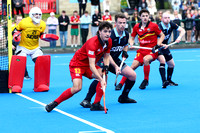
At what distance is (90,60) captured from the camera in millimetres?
8195

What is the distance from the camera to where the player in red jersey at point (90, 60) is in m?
8.16

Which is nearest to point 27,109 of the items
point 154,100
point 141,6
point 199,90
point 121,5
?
point 154,100

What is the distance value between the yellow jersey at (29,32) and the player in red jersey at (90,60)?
3419mm

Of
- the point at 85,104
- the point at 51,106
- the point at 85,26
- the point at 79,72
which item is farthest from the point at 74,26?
the point at 51,106

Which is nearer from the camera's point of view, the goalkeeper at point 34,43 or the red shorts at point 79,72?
the red shorts at point 79,72

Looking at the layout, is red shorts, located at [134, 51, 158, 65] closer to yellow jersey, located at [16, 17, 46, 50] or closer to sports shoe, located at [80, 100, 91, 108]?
yellow jersey, located at [16, 17, 46, 50]

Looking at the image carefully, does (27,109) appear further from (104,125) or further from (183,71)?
(183,71)

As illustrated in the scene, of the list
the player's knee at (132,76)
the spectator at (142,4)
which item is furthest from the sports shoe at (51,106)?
the spectator at (142,4)

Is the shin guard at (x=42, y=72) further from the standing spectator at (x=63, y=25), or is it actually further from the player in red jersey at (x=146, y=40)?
the standing spectator at (x=63, y=25)

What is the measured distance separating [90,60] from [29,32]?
13.0 feet

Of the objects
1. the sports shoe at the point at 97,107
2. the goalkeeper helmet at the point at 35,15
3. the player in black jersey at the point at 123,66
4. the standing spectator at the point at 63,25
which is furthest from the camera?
the standing spectator at the point at 63,25

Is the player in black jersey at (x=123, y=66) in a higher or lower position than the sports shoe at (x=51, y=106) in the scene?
higher

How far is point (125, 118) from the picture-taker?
7895 millimetres

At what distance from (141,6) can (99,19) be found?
14.9 ft
